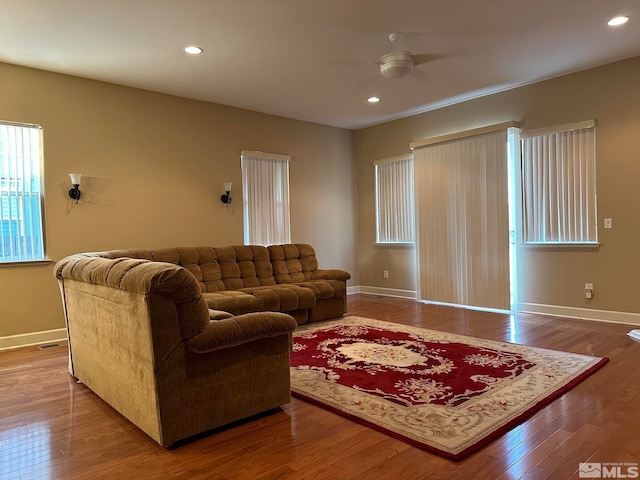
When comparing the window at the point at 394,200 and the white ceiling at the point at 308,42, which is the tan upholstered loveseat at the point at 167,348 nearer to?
the white ceiling at the point at 308,42

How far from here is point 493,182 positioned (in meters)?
5.68

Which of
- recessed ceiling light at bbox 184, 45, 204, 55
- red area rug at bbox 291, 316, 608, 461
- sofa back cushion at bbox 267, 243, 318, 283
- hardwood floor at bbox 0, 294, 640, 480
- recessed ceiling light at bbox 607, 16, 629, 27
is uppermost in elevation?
recessed ceiling light at bbox 184, 45, 204, 55

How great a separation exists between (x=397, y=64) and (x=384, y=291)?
3.97 m

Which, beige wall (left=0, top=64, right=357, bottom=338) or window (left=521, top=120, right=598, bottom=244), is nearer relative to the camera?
beige wall (left=0, top=64, right=357, bottom=338)

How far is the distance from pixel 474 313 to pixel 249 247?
2940mm

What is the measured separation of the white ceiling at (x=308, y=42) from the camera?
11.2 feet

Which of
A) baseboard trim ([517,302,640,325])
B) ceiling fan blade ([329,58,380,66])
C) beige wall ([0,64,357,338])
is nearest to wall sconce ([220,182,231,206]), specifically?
beige wall ([0,64,357,338])

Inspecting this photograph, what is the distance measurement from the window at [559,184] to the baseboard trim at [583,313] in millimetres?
784

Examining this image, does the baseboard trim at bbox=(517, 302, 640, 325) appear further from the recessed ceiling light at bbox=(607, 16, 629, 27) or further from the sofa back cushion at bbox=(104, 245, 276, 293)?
the sofa back cushion at bbox=(104, 245, 276, 293)

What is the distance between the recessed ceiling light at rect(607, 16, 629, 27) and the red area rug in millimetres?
2811

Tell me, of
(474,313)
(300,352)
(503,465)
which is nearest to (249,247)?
(300,352)

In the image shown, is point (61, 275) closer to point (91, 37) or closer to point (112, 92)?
point (91, 37)

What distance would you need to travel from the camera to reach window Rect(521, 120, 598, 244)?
4973mm

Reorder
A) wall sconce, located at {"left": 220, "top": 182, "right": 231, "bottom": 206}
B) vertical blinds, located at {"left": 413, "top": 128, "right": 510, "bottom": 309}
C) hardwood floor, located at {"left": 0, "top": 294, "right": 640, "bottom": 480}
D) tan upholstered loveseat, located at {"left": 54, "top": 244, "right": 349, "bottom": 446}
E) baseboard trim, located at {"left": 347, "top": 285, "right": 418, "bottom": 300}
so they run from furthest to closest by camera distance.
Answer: baseboard trim, located at {"left": 347, "top": 285, "right": 418, "bottom": 300} → wall sconce, located at {"left": 220, "top": 182, "right": 231, "bottom": 206} → vertical blinds, located at {"left": 413, "top": 128, "right": 510, "bottom": 309} → tan upholstered loveseat, located at {"left": 54, "top": 244, "right": 349, "bottom": 446} → hardwood floor, located at {"left": 0, "top": 294, "right": 640, "bottom": 480}
